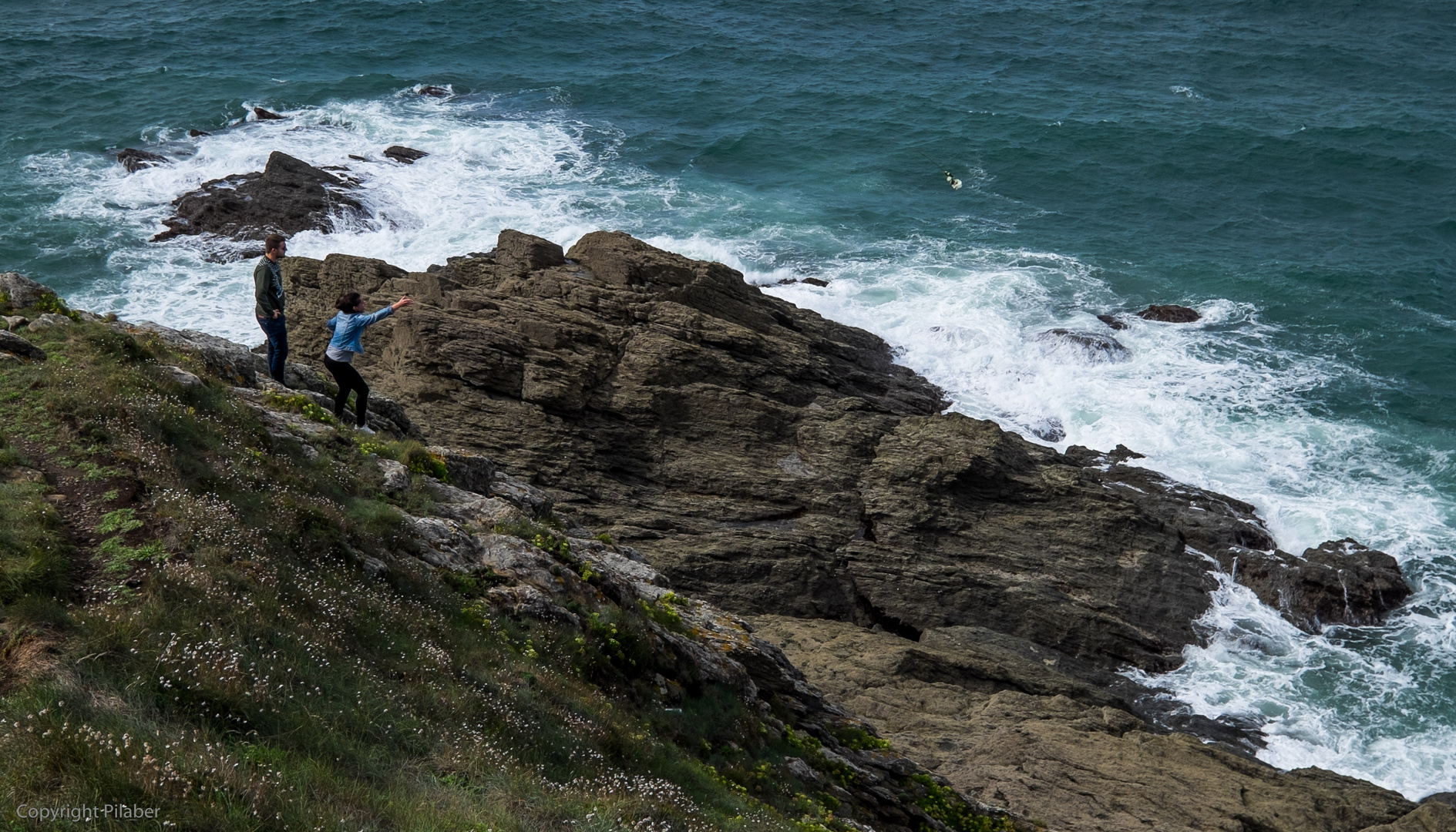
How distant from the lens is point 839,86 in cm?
6284

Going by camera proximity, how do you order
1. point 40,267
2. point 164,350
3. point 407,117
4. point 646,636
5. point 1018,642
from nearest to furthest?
1. point 646,636
2. point 164,350
3. point 1018,642
4. point 40,267
5. point 407,117

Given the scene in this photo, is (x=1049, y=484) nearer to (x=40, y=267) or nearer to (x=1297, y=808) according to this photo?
(x=1297, y=808)

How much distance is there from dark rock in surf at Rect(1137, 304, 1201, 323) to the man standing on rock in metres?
33.5

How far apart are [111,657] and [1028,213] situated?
47.3m

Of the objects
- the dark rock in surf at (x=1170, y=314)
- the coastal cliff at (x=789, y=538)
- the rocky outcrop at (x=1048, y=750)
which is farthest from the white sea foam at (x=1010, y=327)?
the rocky outcrop at (x=1048, y=750)

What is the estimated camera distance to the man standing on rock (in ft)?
51.4

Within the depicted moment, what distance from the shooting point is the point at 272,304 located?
16.2 meters

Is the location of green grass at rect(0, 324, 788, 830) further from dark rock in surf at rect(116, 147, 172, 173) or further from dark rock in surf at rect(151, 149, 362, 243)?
dark rock in surf at rect(116, 147, 172, 173)

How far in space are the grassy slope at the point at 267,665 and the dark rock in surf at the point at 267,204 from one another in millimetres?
30682

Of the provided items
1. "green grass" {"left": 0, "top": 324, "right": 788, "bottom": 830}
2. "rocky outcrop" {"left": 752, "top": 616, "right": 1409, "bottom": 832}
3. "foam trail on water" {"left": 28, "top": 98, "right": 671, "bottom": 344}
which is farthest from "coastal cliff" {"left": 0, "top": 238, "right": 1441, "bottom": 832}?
"foam trail on water" {"left": 28, "top": 98, "right": 671, "bottom": 344}

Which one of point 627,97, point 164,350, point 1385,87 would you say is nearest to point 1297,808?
point 164,350

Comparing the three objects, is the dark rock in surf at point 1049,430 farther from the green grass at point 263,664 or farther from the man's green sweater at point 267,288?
the man's green sweater at point 267,288

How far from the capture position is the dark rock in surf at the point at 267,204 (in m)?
41.9

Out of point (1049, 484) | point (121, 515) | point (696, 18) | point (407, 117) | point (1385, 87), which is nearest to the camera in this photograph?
point (121, 515)
